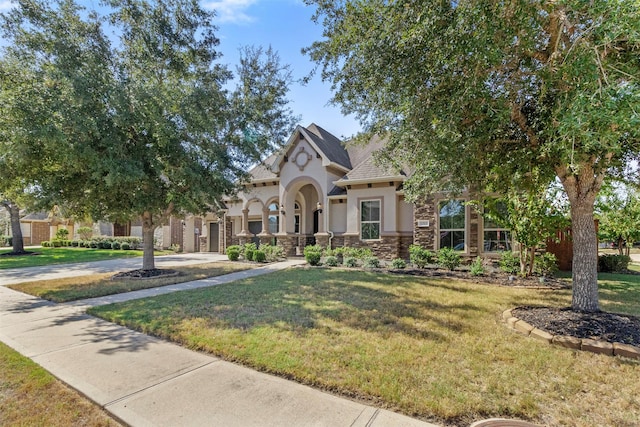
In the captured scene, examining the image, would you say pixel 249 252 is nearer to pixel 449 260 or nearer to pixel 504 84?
pixel 449 260

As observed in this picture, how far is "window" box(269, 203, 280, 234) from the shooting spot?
20188 mm

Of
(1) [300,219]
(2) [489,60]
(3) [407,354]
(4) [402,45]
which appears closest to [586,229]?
(2) [489,60]

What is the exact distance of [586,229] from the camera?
565 centimetres

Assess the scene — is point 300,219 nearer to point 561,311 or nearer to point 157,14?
point 157,14

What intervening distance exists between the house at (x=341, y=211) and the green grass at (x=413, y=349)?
18.7ft

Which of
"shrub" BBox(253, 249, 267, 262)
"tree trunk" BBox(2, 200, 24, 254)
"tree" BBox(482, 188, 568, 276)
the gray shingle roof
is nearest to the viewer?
"tree" BBox(482, 188, 568, 276)

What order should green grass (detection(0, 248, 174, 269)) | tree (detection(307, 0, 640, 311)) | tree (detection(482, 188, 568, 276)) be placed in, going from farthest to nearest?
green grass (detection(0, 248, 174, 269)) < tree (detection(482, 188, 568, 276)) < tree (detection(307, 0, 640, 311))

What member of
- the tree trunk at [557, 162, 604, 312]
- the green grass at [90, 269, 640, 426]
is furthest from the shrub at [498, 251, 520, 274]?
the tree trunk at [557, 162, 604, 312]

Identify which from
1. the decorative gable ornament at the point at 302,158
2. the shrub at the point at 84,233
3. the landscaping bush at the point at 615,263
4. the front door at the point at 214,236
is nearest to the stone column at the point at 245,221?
the front door at the point at 214,236

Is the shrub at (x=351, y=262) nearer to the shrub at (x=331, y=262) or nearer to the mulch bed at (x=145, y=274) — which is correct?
the shrub at (x=331, y=262)

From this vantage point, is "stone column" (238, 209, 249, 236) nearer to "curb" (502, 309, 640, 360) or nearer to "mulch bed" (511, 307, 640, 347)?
"mulch bed" (511, 307, 640, 347)

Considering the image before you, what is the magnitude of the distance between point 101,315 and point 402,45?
23.8 ft

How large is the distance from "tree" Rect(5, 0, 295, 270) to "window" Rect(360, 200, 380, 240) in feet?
20.6

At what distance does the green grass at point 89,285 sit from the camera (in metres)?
8.03
